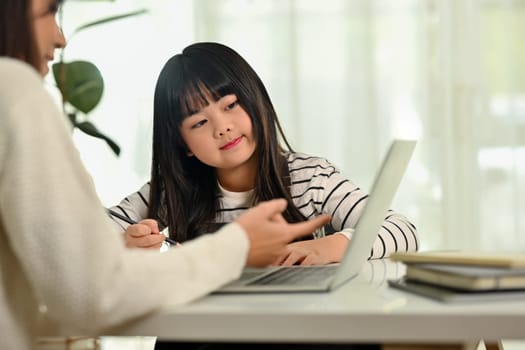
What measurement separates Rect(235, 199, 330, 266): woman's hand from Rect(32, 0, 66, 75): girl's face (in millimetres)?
321

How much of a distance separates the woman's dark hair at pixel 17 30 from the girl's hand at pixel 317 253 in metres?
0.65

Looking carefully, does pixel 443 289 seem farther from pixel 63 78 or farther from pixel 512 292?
pixel 63 78

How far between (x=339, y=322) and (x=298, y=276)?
343 millimetres

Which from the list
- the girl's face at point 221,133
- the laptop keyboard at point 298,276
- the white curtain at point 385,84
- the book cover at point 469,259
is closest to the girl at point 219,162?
the girl's face at point 221,133

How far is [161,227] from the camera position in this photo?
1880 millimetres

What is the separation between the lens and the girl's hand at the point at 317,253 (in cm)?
144

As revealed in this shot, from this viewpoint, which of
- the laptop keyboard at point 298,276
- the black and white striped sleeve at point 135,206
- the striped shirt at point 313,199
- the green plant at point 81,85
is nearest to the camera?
the laptop keyboard at point 298,276

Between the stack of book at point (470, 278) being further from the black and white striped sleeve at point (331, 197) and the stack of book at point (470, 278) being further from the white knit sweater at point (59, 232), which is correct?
the black and white striped sleeve at point (331, 197)

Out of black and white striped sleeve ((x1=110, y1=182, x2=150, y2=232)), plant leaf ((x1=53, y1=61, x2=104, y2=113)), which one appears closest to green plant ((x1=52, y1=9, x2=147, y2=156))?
plant leaf ((x1=53, y1=61, x2=104, y2=113))

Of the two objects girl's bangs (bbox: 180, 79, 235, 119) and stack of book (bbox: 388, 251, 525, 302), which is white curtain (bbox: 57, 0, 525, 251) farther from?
stack of book (bbox: 388, 251, 525, 302)

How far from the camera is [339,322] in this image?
810mm

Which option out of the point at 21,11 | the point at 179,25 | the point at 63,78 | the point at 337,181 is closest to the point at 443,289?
the point at 21,11

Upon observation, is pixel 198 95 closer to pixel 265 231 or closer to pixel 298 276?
pixel 298 276

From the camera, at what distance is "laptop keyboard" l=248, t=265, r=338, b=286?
107 cm
